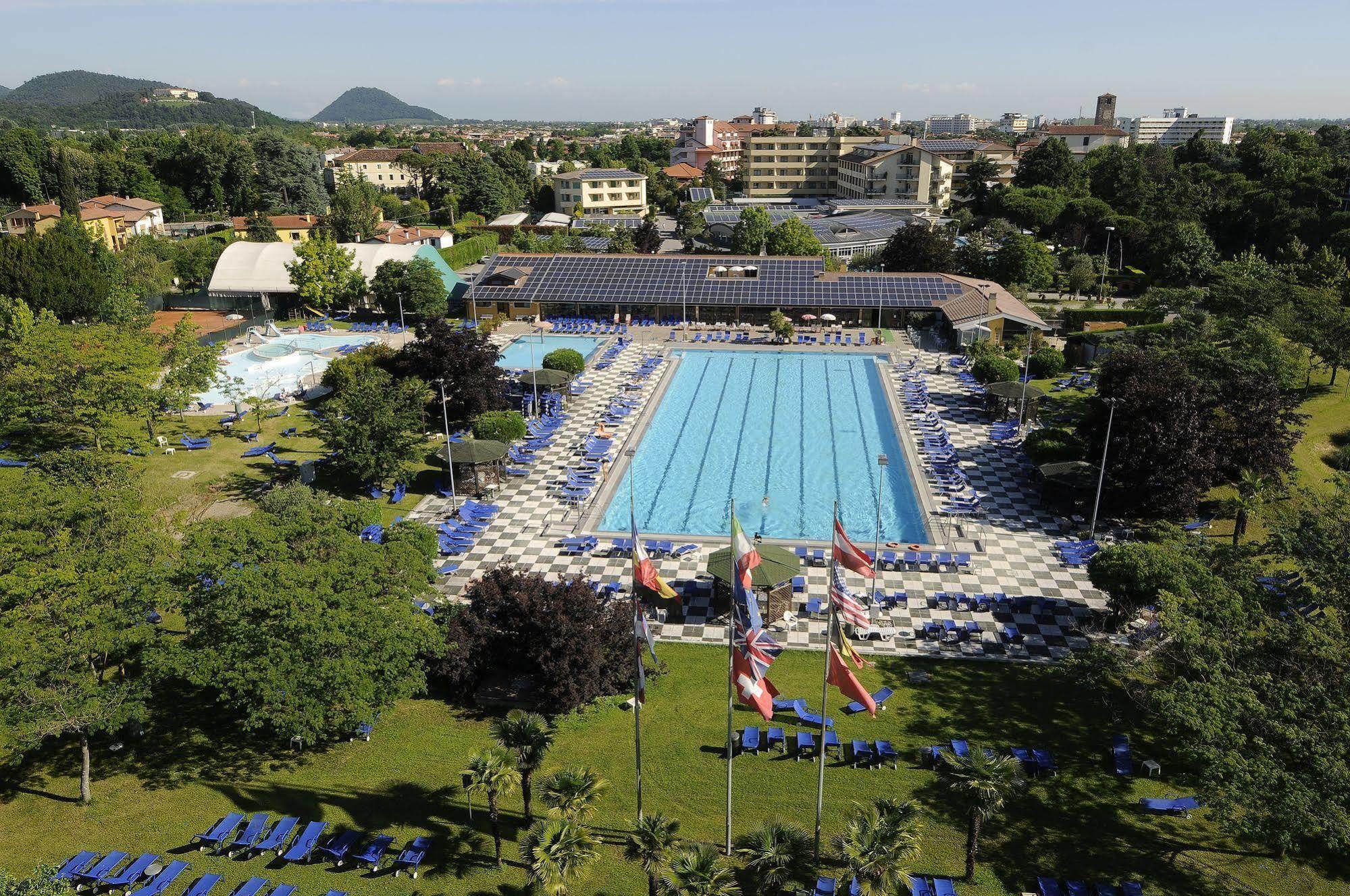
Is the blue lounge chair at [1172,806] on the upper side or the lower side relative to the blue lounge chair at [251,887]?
upper

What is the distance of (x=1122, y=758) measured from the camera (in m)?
→ 16.1

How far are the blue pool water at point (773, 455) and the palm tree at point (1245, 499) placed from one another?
27.8 ft

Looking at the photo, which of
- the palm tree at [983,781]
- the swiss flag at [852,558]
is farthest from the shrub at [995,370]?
the palm tree at [983,781]

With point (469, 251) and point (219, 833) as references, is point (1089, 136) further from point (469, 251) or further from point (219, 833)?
point (219, 833)

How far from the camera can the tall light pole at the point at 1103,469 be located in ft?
78.9

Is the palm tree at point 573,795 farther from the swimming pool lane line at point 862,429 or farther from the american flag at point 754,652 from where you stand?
the swimming pool lane line at point 862,429

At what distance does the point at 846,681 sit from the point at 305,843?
963 cm

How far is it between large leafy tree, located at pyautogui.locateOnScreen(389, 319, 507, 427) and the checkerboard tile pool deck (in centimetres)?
326

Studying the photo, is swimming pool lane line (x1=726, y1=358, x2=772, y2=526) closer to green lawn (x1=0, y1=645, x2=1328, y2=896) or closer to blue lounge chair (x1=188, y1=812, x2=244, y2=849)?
green lawn (x1=0, y1=645, x2=1328, y2=896)

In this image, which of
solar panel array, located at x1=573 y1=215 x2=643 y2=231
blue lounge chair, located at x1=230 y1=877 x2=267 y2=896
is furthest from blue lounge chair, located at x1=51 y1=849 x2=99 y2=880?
solar panel array, located at x1=573 y1=215 x2=643 y2=231

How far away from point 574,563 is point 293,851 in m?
11.0

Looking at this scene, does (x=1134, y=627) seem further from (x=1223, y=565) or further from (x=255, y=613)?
(x=255, y=613)

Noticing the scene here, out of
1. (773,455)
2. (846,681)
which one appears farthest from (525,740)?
(773,455)

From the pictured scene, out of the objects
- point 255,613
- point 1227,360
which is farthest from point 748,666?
point 1227,360
